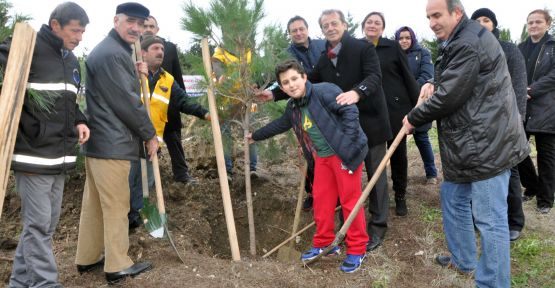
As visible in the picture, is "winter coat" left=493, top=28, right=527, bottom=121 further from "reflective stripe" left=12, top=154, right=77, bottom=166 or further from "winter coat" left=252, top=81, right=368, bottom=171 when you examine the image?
"reflective stripe" left=12, top=154, right=77, bottom=166

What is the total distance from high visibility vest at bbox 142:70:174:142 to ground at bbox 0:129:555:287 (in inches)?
33.6

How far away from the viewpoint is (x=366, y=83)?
3549 millimetres

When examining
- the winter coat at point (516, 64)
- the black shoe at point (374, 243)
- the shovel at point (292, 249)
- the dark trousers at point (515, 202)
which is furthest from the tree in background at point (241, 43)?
the dark trousers at point (515, 202)

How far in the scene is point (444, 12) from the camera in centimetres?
277

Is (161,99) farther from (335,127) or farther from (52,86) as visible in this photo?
(335,127)

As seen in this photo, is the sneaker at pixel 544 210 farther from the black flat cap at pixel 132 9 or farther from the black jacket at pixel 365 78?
the black flat cap at pixel 132 9

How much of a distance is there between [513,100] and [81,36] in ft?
9.45

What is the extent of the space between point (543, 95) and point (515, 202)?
1283 millimetres

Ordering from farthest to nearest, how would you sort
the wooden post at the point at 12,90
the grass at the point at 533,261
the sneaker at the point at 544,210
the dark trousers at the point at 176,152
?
1. the dark trousers at the point at 176,152
2. the sneaker at the point at 544,210
3. the grass at the point at 533,261
4. the wooden post at the point at 12,90

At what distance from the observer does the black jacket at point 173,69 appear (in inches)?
187

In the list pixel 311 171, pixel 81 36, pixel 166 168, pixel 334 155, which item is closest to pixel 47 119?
pixel 81 36

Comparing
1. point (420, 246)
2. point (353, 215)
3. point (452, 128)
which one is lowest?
point (420, 246)

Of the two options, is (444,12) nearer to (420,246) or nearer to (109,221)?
(420,246)

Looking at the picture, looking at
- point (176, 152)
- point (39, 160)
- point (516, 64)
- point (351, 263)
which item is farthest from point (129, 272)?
point (516, 64)
